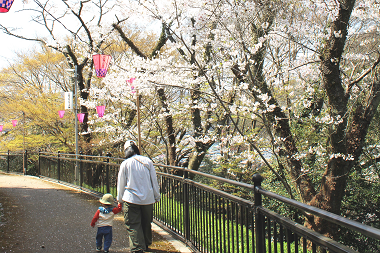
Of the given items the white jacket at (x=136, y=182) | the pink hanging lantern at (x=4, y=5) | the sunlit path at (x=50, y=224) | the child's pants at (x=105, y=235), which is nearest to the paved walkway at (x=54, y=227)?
the sunlit path at (x=50, y=224)

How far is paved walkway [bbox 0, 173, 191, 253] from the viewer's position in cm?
471

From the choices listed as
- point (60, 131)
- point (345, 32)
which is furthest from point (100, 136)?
point (345, 32)

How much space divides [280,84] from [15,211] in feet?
23.4

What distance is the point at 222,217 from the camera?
378 centimetres

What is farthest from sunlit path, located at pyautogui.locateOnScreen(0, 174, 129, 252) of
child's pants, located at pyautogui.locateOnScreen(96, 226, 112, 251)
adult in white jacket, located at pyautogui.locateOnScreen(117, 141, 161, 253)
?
adult in white jacket, located at pyautogui.locateOnScreen(117, 141, 161, 253)

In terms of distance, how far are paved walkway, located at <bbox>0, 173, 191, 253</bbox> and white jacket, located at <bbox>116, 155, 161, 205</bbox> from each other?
2.96 ft

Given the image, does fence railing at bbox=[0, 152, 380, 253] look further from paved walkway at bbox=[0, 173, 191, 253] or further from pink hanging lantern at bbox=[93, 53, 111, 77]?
pink hanging lantern at bbox=[93, 53, 111, 77]

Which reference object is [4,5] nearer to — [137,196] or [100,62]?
[137,196]

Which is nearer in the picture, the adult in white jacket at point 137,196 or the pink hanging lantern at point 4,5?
the adult in white jacket at point 137,196

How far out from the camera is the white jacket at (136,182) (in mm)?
4246

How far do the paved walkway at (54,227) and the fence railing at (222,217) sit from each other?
40 centimetres

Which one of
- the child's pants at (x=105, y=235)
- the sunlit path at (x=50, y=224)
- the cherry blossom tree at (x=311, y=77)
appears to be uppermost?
the cherry blossom tree at (x=311, y=77)

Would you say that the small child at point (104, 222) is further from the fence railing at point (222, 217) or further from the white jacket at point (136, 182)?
the fence railing at point (222, 217)

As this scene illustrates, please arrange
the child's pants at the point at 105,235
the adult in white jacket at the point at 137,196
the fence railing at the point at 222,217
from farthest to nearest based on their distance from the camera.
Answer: the child's pants at the point at 105,235 < the adult in white jacket at the point at 137,196 < the fence railing at the point at 222,217
